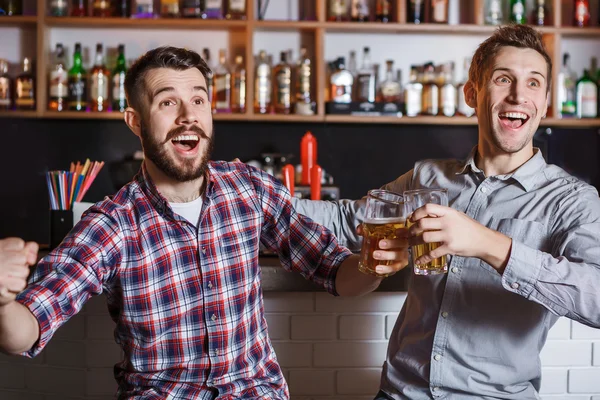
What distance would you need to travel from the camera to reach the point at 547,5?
3486 mm

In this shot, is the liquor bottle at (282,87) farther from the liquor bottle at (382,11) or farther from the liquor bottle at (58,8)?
the liquor bottle at (58,8)

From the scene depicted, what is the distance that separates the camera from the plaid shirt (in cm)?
136

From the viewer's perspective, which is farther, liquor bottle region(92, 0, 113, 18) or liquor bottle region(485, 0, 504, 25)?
liquor bottle region(485, 0, 504, 25)

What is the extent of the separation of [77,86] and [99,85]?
106 millimetres

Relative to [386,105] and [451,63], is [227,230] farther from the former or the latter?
[451,63]

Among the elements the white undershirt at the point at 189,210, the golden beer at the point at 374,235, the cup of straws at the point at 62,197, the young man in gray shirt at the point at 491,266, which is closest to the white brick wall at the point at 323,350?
the cup of straws at the point at 62,197

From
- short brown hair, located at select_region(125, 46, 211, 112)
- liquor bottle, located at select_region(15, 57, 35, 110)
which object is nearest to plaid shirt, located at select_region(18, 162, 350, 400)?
short brown hair, located at select_region(125, 46, 211, 112)

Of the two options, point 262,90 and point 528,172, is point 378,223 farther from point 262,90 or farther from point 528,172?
point 262,90

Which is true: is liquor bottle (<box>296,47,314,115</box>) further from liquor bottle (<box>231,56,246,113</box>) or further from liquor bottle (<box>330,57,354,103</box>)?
liquor bottle (<box>231,56,246,113</box>)

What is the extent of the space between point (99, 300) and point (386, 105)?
1.81 m

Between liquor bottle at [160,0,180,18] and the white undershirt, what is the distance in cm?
208

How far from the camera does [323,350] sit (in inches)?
79.4

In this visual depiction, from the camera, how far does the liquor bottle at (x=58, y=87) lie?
10.8ft

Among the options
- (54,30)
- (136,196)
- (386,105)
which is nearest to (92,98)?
(54,30)
